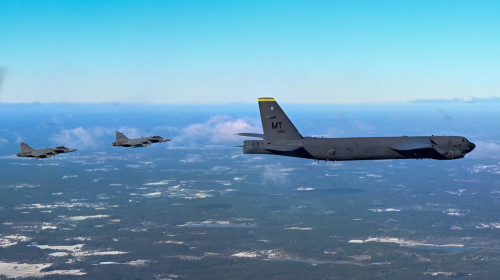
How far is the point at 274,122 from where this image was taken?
76812 millimetres

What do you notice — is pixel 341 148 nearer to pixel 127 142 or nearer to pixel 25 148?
pixel 127 142

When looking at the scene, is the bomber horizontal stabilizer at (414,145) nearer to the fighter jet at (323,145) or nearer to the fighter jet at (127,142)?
the fighter jet at (323,145)

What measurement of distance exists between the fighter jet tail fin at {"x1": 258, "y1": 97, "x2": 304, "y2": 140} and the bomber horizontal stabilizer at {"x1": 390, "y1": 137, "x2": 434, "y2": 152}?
16.5 metres

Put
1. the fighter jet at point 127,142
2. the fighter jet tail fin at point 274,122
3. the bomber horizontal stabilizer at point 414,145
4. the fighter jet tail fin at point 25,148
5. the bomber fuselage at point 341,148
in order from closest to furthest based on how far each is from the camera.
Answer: the bomber fuselage at point 341,148 → the bomber horizontal stabilizer at point 414,145 → the fighter jet tail fin at point 274,122 → the fighter jet at point 127,142 → the fighter jet tail fin at point 25,148

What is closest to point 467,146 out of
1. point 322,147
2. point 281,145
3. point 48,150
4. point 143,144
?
point 322,147

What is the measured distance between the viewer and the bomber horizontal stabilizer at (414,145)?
7439 centimetres

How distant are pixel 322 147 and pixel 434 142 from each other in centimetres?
2094

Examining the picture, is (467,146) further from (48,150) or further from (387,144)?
(48,150)

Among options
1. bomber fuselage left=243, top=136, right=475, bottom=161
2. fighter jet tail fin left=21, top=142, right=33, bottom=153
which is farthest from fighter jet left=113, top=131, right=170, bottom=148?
bomber fuselage left=243, top=136, right=475, bottom=161

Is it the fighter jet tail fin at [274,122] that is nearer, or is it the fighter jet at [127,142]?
the fighter jet tail fin at [274,122]

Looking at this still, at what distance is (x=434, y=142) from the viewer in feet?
261

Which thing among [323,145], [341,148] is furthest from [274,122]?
[341,148]

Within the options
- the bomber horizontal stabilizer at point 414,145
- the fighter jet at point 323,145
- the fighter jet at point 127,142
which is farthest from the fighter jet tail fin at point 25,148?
the bomber horizontal stabilizer at point 414,145

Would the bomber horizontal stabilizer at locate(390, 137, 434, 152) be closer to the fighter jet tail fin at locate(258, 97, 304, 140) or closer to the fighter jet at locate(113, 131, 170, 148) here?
the fighter jet tail fin at locate(258, 97, 304, 140)
